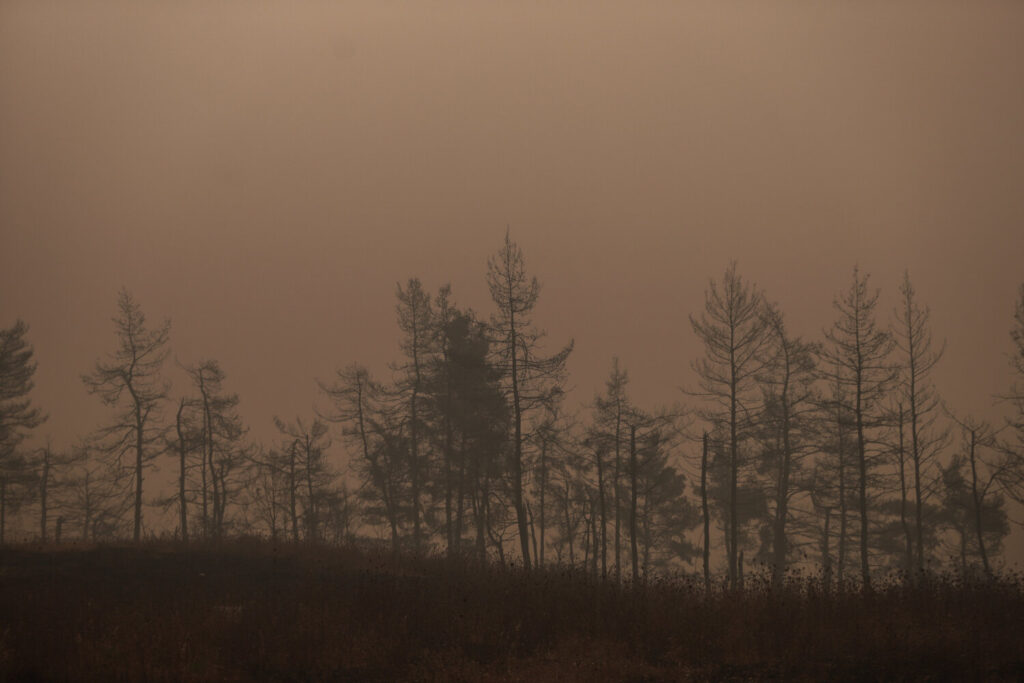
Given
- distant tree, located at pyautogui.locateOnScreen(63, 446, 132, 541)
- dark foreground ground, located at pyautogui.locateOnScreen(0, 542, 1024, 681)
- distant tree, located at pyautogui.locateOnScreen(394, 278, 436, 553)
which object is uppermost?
distant tree, located at pyautogui.locateOnScreen(394, 278, 436, 553)

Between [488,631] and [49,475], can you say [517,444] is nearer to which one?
[488,631]

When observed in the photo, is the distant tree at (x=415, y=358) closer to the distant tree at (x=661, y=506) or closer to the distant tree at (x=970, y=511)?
the distant tree at (x=661, y=506)

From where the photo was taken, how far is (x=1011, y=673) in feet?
38.9

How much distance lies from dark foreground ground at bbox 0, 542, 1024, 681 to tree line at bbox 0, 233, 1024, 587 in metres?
8.52

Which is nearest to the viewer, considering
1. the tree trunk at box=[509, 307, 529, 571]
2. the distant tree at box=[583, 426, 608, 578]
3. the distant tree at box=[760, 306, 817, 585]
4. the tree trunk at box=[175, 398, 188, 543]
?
the tree trunk at box=[509, 307, 529, 571]

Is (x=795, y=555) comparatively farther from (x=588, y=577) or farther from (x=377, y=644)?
(x=377, y=644)

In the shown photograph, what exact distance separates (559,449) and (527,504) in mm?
2914

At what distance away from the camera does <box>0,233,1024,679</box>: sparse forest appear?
43.4ft

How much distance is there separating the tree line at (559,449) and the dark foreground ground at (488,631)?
8524 millimetres

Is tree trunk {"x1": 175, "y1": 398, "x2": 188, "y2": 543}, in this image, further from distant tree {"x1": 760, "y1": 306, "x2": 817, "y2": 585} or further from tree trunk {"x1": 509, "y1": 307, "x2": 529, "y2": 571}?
distant tree {"x1": 760, "y1": 306, "x2": 817, "y2": 585}

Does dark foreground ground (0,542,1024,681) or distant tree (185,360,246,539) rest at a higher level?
distant tree (185,360,246,539)

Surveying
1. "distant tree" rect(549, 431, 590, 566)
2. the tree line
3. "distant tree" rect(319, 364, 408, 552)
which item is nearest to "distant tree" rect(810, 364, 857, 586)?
the tree line

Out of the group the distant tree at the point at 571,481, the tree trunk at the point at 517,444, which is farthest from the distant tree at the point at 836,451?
the tree trunk at the point at 517,444

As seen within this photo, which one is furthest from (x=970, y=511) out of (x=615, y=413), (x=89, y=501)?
(x=89, y=501)
